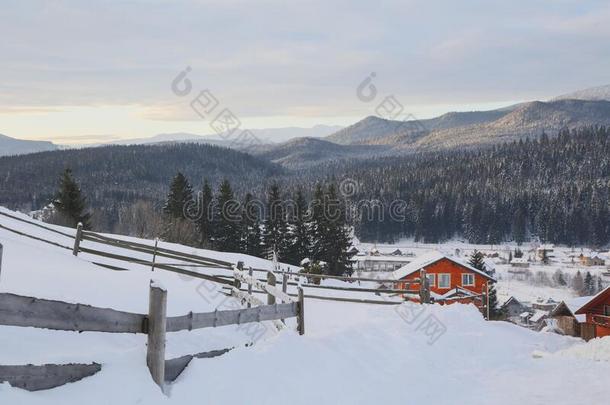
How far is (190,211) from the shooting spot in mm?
57625

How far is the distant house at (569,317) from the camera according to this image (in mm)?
39250

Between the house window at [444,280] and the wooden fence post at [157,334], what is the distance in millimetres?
47998

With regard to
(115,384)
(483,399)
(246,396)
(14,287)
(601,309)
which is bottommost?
(601,309)

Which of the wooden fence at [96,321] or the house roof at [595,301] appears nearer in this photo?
the wooden fence at [96,321]

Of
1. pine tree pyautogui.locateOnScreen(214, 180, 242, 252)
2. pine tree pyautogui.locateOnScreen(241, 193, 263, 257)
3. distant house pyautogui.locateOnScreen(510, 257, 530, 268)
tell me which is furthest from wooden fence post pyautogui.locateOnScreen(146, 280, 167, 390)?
distant house pyautogui.locateOnScreen(510, 257, 530, 268)

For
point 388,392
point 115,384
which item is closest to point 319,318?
point 388,392

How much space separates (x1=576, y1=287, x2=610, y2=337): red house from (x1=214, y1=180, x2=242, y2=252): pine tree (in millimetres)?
32622

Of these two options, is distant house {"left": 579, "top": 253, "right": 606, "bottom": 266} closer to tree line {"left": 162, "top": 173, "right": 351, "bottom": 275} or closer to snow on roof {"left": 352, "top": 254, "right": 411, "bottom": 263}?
snow on roof {"left": 352, "top": 254, "right": 411, "bottom": 263}

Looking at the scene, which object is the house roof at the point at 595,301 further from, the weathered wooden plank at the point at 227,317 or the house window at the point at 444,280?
the weathered wooden plank at the point at 227,317

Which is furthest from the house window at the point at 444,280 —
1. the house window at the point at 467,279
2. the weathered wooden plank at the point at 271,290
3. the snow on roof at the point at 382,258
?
the snow on roof at the point at 382,258

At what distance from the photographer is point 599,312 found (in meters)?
37.0

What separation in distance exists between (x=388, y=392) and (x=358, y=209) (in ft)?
533

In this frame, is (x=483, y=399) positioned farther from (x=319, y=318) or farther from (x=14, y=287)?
(x=14, y=287)

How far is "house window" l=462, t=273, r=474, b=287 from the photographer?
52.3 meters
